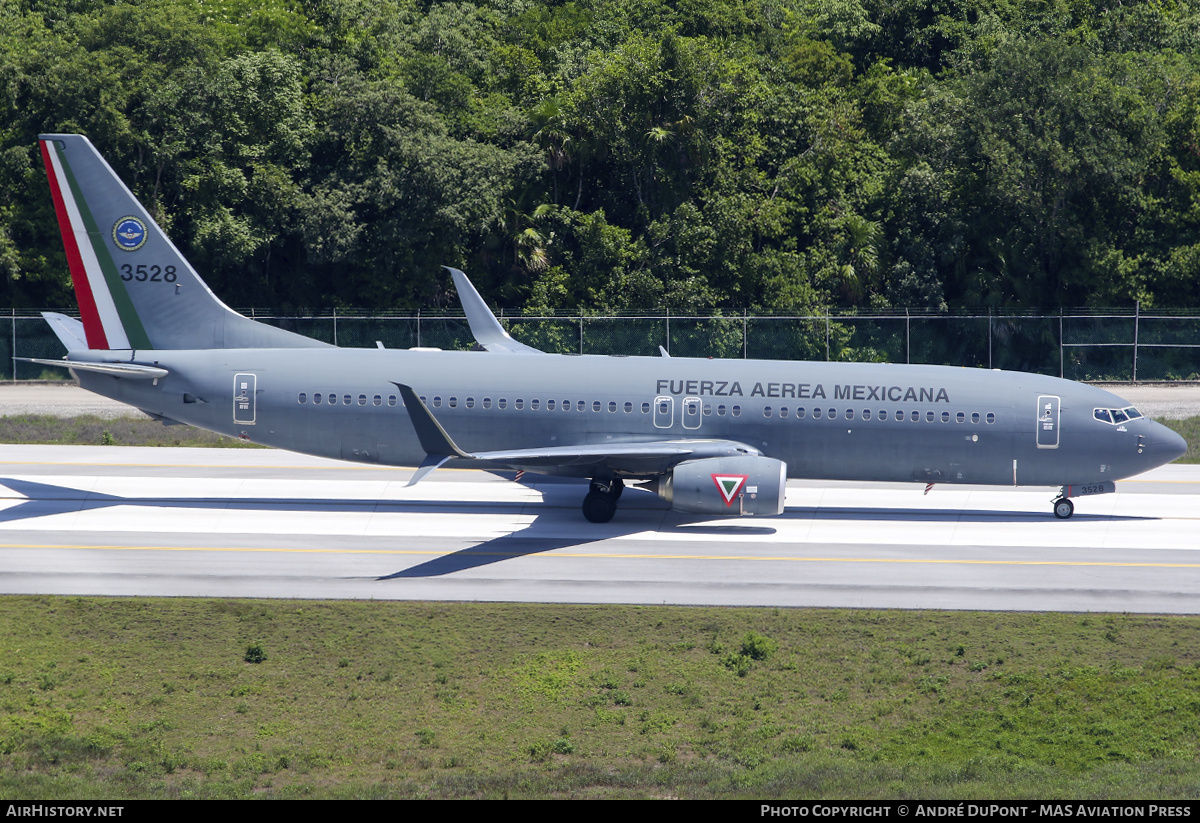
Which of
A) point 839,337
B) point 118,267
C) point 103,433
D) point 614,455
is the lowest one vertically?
point 103,433

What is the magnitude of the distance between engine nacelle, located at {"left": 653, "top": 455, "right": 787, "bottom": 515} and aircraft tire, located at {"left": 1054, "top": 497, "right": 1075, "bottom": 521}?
8.28 m

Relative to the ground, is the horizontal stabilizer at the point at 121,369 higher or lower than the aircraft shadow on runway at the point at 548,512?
higher

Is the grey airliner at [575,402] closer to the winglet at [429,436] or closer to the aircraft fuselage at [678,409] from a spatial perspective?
the aircraft fuselage at [678,409]

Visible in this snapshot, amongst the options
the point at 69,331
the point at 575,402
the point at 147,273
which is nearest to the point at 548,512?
the point at 575,402

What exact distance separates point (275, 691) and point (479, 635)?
3799mm

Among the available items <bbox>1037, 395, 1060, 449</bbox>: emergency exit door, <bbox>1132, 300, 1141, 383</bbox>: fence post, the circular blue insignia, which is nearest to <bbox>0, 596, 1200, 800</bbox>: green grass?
<bbox>1037, 395, 1060, 449</bbox>: emergency exit door

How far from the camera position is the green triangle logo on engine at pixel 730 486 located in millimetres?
28391

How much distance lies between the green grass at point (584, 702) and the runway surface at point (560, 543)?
154 centimetres

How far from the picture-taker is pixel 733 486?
28391 millimetres

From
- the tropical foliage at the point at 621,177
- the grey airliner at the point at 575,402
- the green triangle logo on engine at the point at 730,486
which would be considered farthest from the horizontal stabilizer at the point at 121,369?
the tropical foliage at the point at 621,177

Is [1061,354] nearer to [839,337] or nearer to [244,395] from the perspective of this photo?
[839,337]

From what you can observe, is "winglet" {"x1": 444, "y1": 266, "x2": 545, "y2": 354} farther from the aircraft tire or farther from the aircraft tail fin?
the aircraft tire

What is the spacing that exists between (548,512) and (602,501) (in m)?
2.14
